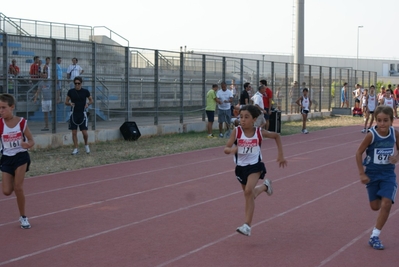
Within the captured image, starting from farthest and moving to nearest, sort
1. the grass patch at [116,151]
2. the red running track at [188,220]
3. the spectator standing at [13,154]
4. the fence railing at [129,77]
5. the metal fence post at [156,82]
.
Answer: the metal fence post at [156,82]
the fence railing at [129,77]
the grass patch at [116,151]
the spectator standing at [13,154]
the red running track at [188,220]

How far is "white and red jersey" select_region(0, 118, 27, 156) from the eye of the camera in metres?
8.49

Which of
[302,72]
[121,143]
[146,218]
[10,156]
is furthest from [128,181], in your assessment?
[302,72]

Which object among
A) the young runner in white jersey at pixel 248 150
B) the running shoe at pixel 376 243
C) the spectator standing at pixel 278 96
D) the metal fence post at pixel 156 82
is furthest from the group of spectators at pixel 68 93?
the spectator standing at pixel 278 96

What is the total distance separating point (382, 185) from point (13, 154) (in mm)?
4746

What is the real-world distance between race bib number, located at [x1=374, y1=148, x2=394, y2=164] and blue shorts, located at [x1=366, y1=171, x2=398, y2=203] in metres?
0.14

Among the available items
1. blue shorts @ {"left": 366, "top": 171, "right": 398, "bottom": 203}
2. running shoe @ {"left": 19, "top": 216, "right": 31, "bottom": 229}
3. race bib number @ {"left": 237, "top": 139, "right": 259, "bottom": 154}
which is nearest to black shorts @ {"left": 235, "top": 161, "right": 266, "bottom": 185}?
race bib number @ {"left": 237, "top": 139, "right": 259, "bottom": 154}

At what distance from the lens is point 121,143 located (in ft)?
65.6

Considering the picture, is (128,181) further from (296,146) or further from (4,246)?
(296,146)

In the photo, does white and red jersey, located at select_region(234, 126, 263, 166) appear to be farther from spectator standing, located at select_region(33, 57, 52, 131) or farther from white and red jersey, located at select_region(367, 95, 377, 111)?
white and red jersey, located at select_region(367, 95, 377, 111)

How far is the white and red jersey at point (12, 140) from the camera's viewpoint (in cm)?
849

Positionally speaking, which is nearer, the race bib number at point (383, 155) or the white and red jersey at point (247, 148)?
the race bib number at point (383, 155)

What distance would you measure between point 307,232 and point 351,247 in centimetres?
85

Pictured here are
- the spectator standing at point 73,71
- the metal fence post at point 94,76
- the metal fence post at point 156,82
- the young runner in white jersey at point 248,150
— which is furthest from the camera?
the metal fence post at point 156,82

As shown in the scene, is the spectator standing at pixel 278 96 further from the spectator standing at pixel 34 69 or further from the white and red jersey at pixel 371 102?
the spectator standing at pixel 34 69
